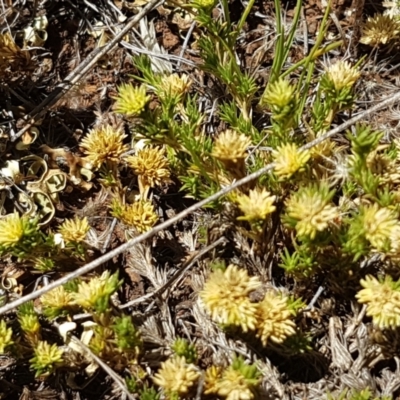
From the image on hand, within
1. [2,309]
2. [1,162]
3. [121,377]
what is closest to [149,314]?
[121,377]

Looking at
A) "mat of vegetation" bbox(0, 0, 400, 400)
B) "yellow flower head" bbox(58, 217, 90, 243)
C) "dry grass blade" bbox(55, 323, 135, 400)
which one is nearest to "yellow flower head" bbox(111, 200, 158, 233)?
"mat of vegetation" bbox(0, 0, 400, 400)

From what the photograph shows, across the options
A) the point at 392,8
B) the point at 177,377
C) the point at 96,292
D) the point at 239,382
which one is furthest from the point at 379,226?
the point at 392,8

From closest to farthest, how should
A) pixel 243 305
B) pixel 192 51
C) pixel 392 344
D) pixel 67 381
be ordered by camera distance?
pixel 243 305 → pixel 392 344 → pixel 67 381 → pixel 192 51

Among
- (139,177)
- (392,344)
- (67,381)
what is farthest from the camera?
(139,177)

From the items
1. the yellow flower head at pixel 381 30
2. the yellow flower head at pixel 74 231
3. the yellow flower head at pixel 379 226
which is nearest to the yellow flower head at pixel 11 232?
the yellow flower head at pixel 74 231

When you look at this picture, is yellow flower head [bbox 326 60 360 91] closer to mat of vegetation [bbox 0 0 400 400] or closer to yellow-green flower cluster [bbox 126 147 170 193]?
mat of vegetation [bbox 0 0 400 400]

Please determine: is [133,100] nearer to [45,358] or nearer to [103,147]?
[103,147]

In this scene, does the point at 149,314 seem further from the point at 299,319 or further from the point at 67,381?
the point at 299,319
